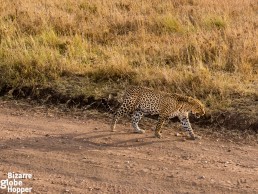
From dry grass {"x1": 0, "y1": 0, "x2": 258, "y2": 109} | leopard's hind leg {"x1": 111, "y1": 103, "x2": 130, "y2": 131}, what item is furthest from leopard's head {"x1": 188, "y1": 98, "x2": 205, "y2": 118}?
leopard's hind leg {"x1": 111, "y1": 103, "x2": 130, "y2": 131}

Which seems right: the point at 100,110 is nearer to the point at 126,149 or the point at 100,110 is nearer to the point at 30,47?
the point at 126,149

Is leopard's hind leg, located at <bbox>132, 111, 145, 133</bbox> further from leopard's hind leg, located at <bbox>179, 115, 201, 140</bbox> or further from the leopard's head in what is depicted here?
the leopard's head

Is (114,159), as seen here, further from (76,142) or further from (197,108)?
(197,108)

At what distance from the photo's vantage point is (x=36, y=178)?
6086mm

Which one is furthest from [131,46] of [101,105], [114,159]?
[114,159]

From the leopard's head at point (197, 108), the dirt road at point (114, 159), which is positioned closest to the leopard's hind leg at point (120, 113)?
the dirt road at point (114, 159)

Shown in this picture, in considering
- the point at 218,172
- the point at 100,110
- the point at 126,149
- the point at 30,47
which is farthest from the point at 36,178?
the point at 30,47

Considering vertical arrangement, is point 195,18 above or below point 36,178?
above

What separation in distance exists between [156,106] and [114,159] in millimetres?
1358

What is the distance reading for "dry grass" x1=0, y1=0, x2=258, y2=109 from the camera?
926cm

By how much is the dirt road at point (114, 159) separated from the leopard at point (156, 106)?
0.22 m

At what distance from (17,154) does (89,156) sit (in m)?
0.89

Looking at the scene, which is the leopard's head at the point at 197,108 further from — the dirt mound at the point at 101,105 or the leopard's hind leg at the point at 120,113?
the leopard's hind leg at the point at 120,113

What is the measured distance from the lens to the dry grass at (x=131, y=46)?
9.26 meters
